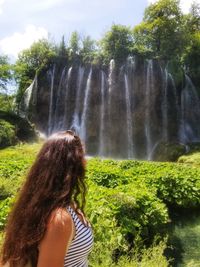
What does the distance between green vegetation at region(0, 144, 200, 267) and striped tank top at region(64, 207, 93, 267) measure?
8.69 ft

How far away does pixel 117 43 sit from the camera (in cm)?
4103

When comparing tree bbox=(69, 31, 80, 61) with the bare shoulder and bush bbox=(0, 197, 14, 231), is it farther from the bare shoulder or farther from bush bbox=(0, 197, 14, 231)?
the bare shoulder

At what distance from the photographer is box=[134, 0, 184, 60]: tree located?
3997cm

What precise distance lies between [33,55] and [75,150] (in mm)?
42621

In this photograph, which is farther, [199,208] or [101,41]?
[101,41]

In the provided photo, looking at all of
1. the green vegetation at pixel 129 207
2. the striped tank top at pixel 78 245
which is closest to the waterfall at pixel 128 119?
the green vegetation at pixel 129 207

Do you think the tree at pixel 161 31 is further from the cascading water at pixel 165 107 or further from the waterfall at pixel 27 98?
the waterfall at pixel 27 98

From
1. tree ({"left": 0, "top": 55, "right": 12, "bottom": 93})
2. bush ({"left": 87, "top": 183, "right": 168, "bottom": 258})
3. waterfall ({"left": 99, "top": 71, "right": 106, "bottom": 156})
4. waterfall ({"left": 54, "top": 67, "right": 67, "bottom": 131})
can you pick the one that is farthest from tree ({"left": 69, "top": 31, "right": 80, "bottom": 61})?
bush ({"left": 87, "top": 183, "right": 168, "bottom": 258})

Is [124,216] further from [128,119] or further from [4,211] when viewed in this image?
[128,119]

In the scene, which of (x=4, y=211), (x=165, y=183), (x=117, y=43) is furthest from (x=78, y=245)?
(x=117, y=43)

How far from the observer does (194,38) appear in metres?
40.7

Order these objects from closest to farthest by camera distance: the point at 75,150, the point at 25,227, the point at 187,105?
1. the point at 25,227
2. the point at 75,150
3. the point at 187,105

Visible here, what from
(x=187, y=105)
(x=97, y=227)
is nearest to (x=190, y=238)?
(x=97, y=227)

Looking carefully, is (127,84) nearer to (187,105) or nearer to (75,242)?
(187,105)
